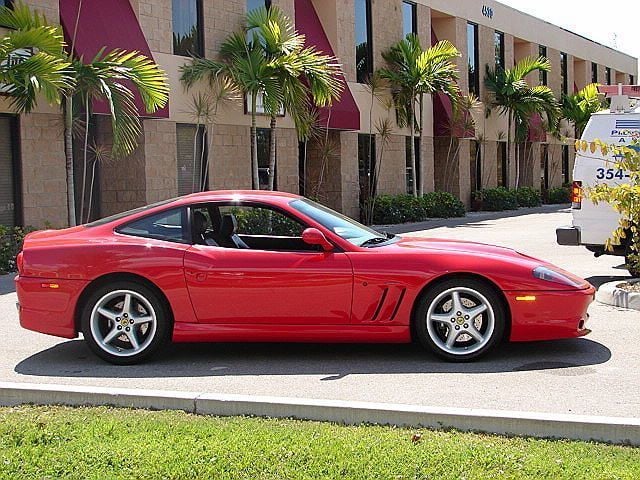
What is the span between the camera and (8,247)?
13492mm

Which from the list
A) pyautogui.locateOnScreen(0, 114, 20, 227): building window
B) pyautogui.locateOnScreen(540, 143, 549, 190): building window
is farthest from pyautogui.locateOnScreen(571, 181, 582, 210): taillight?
pyautogui.locateOnScreen(540, 143, 549, 190): building window

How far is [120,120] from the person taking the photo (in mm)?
14055

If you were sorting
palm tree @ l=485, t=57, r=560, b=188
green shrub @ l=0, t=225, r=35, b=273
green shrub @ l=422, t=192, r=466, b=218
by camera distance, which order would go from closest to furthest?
green shrub @ l=0, t=225, r=35, b=273, green shrub @ l=422, t=192, r=466, b=218, palm tree @ l=485, t=57, r=560, b=188

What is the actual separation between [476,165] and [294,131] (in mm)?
12205

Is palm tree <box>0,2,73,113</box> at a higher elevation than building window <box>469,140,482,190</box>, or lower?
higher

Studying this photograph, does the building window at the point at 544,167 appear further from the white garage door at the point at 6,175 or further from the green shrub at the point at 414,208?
the white garage door at the point at 6,175

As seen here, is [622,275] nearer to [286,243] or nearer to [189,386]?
[286,243]

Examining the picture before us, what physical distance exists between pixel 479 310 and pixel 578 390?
1.07 metres

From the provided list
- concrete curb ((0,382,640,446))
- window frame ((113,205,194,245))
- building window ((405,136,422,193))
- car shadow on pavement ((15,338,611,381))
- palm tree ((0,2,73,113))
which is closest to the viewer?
concrete curb ((0,382,640,446))

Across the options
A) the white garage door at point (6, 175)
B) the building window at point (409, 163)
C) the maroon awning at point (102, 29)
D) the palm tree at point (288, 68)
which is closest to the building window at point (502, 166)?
the building window at point (409, 163)

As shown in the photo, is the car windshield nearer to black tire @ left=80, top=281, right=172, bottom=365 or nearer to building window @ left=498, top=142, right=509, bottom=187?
black tire @ left=80, top=281, right=172, bottom=365

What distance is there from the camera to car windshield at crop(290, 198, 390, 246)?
6969 mm

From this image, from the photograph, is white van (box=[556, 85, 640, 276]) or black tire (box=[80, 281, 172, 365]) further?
white van (box=[556, 85, 640, 276])

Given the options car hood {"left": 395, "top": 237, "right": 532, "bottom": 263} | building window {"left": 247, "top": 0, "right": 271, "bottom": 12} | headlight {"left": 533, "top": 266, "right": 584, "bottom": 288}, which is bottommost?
headlight {"left": 533, "top": 266, "right": 584, "bottom": 288}
